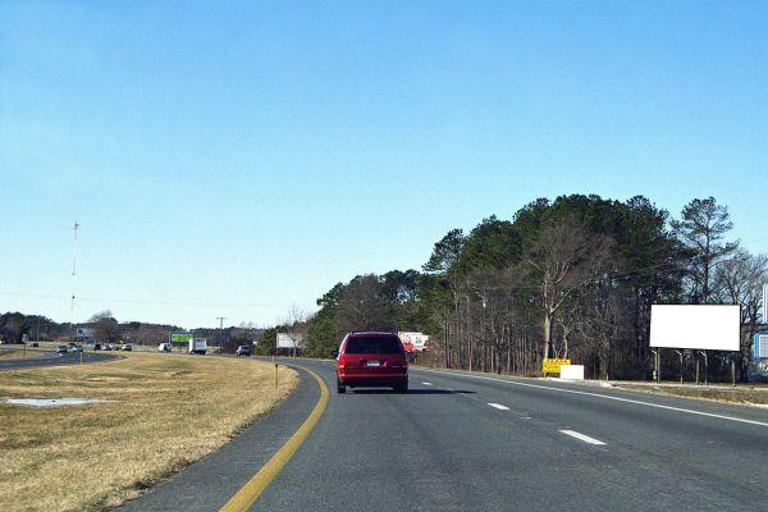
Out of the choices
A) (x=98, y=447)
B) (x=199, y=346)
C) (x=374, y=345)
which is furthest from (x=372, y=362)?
(x=199, y=346)

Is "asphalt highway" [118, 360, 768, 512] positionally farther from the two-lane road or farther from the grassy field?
the grassy field

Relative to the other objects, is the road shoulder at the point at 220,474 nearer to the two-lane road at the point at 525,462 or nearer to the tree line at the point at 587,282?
the two-lane road at the point at 525,462

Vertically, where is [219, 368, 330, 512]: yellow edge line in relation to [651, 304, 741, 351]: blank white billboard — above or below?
below

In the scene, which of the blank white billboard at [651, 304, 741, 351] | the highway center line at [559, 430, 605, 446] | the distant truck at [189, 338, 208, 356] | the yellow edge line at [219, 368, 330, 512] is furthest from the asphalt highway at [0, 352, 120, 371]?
the highway center line at [559, 430, 605, 446]

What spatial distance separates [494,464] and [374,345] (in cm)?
1668

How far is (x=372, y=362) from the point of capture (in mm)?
26844

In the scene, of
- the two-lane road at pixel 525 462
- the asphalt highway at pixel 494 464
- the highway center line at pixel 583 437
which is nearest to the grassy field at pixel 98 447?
the asphalt highway at pixel 494 464

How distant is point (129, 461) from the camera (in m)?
11.4

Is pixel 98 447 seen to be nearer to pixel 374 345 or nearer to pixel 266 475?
pixel 266 475

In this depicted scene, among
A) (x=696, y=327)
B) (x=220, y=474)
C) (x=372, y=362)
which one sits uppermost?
(x=696, y=327)

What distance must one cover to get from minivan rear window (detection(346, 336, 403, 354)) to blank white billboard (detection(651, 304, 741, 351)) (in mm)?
46051

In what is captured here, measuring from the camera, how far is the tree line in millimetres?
79375

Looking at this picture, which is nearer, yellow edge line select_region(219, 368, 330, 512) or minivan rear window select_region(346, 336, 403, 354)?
yellow edge line select_region(219, 368, 330, 512)

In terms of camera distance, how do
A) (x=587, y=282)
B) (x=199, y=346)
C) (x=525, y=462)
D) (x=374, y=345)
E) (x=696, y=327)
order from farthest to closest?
(x=199, y=346) → (x=587, y=282) → (x=696, y=327) → (x=374, y=345) → (x=525, y=462)
